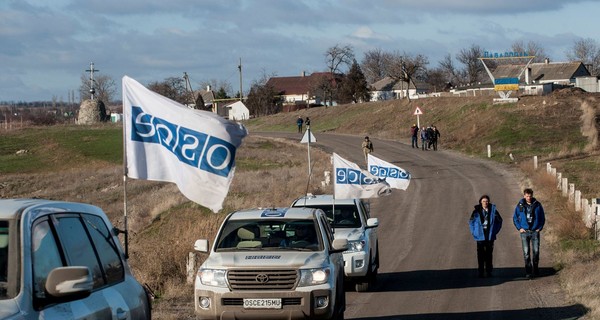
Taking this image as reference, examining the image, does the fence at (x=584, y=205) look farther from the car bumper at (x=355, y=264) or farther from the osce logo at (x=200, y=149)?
the osce logo at (x=200, y=149)

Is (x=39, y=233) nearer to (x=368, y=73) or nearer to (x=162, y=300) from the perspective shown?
(x=162, y=300)

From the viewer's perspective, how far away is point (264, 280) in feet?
40.0

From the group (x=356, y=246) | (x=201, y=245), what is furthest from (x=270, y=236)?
(x=356, y=246)

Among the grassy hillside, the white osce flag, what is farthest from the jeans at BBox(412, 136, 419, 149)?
the white osce flag

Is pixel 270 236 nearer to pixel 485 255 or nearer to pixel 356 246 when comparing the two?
pixel 356 246

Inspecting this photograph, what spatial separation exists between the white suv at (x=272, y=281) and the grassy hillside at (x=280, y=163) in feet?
4.76

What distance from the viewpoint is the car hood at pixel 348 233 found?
1744cm

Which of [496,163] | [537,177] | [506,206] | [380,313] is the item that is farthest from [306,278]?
[496,163]

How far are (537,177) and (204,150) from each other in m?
30.5

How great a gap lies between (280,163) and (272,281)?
1813 inches

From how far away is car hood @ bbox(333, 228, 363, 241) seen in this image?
17438 millimetres

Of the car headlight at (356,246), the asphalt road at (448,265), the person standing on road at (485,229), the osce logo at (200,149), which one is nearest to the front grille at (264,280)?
the osce logo at (200,149)

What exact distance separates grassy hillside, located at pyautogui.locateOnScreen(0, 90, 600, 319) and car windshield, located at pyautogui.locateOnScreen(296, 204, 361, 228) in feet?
8.98

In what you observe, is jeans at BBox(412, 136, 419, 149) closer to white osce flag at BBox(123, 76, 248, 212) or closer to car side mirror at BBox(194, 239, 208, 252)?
car side mirror at BBox(194, 239, 208, 252)
